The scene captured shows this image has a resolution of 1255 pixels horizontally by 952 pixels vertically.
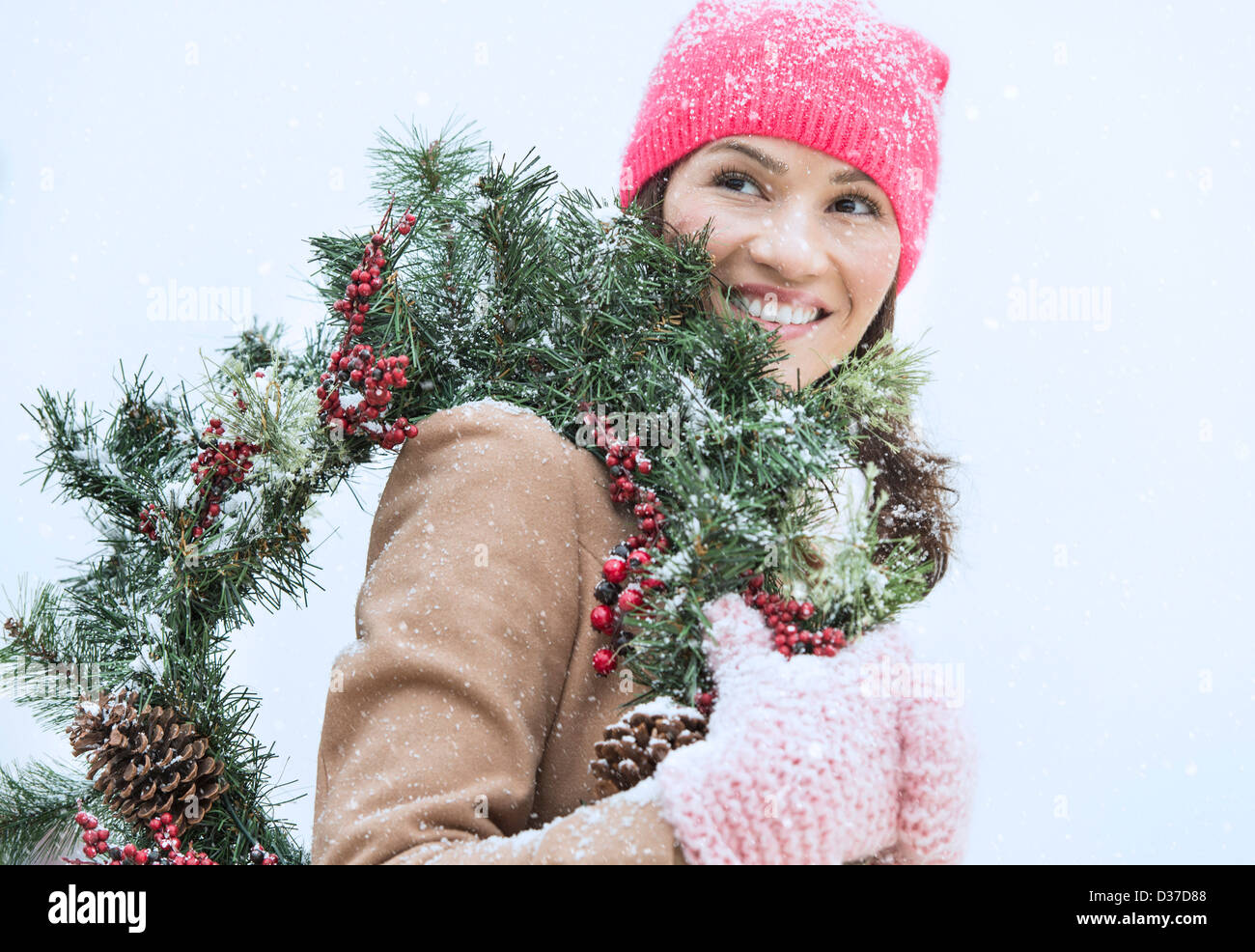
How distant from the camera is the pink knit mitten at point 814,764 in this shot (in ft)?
2.41

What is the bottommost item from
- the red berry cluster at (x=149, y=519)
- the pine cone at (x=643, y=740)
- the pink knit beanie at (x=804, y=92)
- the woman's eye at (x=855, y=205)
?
Result: the pine cone at (x=643, y=740)

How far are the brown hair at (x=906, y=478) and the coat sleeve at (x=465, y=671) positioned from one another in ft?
1.48

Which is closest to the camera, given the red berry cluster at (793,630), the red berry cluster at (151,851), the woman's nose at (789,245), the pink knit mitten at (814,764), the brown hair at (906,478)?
the pink knit mitten at (814,764)

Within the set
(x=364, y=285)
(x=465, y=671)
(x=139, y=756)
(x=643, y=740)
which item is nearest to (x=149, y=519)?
(x=139, y=756)

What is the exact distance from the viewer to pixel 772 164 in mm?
1165

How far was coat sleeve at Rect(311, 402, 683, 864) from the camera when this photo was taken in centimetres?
A: 77

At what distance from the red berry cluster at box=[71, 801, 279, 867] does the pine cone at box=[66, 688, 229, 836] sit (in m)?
0.02

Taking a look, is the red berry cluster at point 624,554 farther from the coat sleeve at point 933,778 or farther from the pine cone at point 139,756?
the pine cone at point 139,756

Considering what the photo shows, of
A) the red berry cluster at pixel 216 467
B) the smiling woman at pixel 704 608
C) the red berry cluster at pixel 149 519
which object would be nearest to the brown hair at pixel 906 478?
the smiling woman at pixel 704 608

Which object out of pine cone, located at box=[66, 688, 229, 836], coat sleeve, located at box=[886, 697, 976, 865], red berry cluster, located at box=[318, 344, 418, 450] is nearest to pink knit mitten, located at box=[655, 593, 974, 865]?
coat sleeve, located at box=[886, 697, 976, 865]

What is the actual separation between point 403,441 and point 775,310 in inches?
18.3

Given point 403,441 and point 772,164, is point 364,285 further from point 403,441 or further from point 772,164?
point 772,164

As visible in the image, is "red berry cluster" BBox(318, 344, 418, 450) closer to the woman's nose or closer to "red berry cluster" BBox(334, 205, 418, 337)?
"red berry cluster" BBox(334, 205, 418, 337)

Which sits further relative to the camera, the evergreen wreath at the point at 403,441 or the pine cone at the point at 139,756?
the pine cone at the point at 139,756
